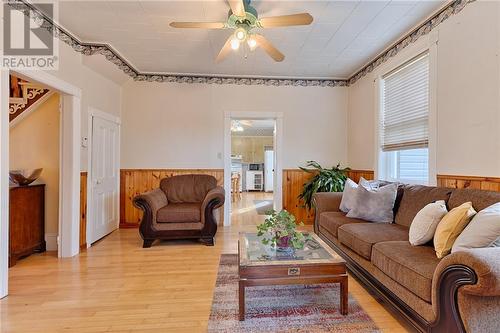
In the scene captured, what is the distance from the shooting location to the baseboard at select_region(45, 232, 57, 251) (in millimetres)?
3520

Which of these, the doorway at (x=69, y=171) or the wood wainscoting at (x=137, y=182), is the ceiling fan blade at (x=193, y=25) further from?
the wood wainscoting at (x=137, y=182)

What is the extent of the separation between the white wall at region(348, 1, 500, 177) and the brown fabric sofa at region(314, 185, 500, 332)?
377 mm

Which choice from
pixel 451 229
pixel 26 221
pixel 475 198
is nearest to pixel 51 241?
pixel 26 221

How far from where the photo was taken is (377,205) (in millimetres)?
2963

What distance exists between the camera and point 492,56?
224 centimetres

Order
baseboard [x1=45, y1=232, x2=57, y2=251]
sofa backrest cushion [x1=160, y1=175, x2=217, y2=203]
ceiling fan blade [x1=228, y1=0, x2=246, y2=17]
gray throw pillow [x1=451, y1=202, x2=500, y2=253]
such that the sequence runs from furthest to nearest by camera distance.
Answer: sofa backrest cushion [x1=160, y1=175, x2=217, y2=203]
baseboard [x1=45, y1=232, x2=57, y2=251]
ceiling fan blade [x1=228, y1=0, x2=246, y2=17]
gray throw pillow [x1=451, y1=202, x2=500, y2=253]

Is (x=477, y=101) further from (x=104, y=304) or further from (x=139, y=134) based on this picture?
(x=139, y=134)

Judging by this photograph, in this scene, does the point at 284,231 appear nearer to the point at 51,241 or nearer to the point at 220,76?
the point at 51,241

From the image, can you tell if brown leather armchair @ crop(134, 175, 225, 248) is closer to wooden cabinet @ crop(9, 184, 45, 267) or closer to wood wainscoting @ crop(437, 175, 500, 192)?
wooden cabinet @ crop(9, 184, 45, 267)

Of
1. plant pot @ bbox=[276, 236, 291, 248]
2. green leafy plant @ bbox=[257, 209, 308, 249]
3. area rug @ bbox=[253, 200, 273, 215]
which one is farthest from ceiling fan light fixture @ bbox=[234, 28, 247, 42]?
area rug @ bbox=[253, 200, 273, 215]

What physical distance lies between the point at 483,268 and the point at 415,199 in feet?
5.02

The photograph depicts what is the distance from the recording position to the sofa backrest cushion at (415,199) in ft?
8.09

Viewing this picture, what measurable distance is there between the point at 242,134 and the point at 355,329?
30.7 feet

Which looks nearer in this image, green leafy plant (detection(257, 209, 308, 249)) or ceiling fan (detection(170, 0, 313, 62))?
green leafy plant (detection(257, 209, 308, 249))
